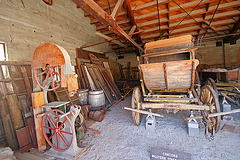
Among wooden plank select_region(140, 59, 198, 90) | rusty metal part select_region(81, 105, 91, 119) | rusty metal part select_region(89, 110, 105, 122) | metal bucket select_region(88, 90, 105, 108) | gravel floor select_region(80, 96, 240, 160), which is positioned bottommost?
gravel floor select_region(80, 96, 240, 160)

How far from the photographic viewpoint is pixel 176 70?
9.70 feet

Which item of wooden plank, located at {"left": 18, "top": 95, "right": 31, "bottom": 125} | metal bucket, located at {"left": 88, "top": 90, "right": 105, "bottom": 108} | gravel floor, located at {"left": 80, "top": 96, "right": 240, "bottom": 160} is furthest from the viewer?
metal bucket, located at {"left": 88, "top": 90, "right": 105, "bottom": 108}

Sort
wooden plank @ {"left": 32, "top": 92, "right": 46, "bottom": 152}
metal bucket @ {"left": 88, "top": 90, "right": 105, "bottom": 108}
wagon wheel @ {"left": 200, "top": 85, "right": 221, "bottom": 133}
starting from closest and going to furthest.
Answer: wooden plank @ {"left": 32, "top": 92, "right": 46, "bottom": 152} < wagon wheel @ {"left": 200, "top": 85, "right": 221, "bottom": 133} < metal bucket @ {"left": 88, "top": 90, "right": 105, "bottom": 108}

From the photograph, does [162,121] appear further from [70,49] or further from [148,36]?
[148,36]

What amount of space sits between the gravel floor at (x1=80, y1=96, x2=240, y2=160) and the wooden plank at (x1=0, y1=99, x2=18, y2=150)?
1568 mm

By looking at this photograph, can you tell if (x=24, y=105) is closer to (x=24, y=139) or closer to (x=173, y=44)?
(x=24, y=139)

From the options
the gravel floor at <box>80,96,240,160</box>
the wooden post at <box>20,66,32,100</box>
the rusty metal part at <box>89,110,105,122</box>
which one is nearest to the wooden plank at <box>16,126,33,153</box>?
the wooden post at <box>20,66,32,100</box>

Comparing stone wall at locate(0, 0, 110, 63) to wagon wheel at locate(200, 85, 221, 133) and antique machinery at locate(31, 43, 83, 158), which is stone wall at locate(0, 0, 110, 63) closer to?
antique machinery at locate(31, 43, 83, 158)

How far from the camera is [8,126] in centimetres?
274

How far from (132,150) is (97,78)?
421 cm

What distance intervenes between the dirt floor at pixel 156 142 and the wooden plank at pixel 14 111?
63 cm

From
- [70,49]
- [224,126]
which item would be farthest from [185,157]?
[70,49]

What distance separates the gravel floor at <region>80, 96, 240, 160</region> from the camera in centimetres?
234

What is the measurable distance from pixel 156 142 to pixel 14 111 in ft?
11.1
